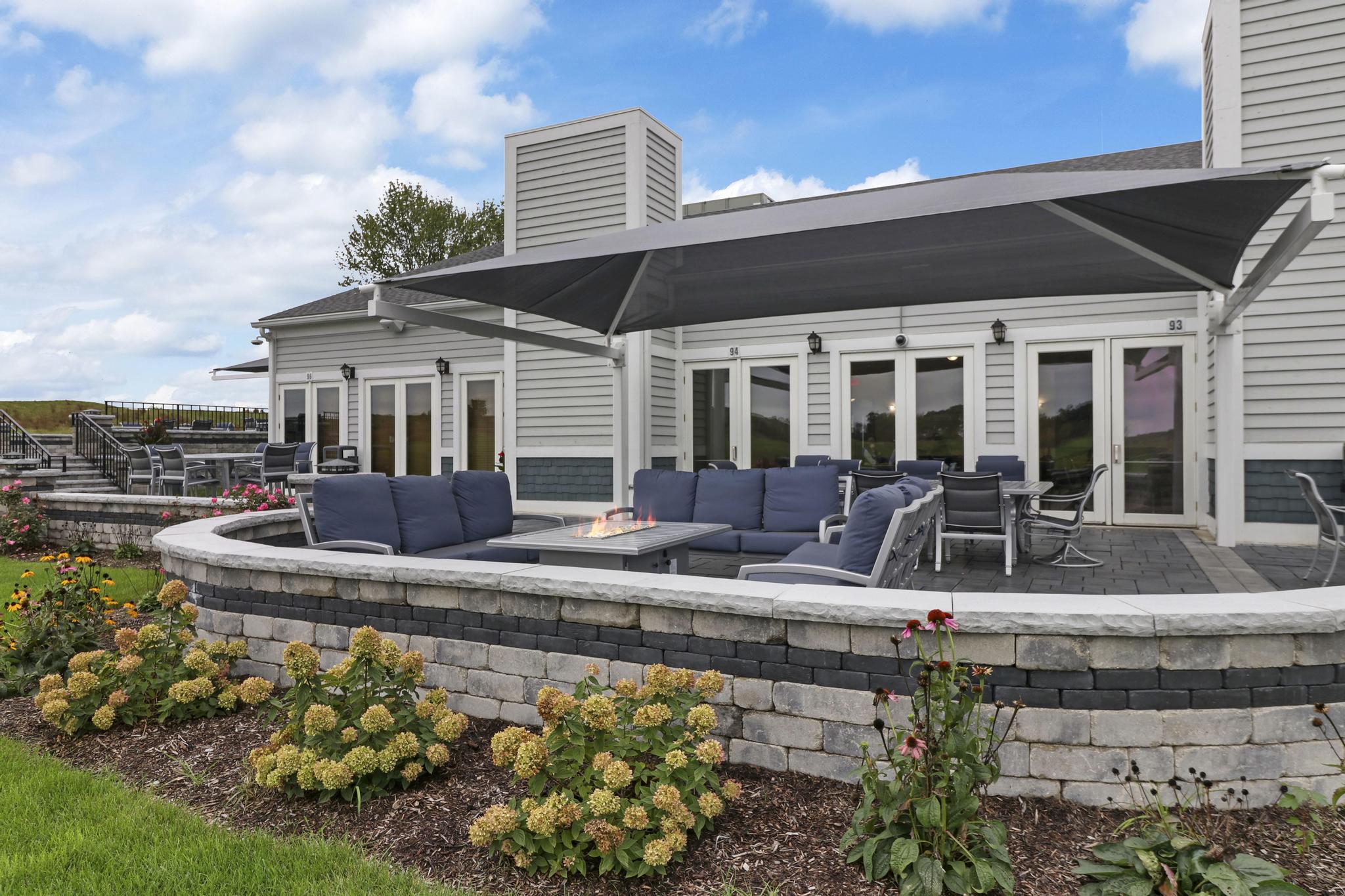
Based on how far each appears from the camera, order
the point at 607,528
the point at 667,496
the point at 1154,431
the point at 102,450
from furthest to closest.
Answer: the point at 102,450
the point at 1154,431
the point at 667,496
the point at 607,528

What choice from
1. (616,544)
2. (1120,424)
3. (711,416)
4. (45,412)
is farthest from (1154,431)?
(45,412)

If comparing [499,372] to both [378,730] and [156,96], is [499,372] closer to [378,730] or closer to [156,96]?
[156,96]

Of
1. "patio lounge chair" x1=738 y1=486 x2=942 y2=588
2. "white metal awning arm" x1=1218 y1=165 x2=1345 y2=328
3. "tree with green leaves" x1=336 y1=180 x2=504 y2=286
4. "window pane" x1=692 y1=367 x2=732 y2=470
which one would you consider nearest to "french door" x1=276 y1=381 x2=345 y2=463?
"window pane" x1=692 y1=367 x2=732 y2=470

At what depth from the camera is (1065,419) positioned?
8.55 m

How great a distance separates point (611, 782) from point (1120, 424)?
8.25 meters

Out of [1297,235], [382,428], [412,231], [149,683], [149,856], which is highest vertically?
[412,231]

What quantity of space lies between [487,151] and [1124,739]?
2095 cm

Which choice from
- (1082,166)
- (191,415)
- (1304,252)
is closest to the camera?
(1304,252)

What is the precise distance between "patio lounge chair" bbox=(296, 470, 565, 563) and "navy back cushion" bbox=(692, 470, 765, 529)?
1181 millimetres

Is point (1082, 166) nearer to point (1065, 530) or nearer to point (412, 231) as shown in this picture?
point (1065, 530)

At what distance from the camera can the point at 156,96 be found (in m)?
9.17

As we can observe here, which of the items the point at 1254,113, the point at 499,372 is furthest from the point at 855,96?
the point at 499,372

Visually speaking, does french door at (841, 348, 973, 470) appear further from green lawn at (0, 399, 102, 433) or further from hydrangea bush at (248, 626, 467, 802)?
green lawn at (0, 399, 102, 433)

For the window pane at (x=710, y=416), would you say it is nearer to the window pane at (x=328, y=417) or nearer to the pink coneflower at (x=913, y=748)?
the window pane at (x=328, y=417)
